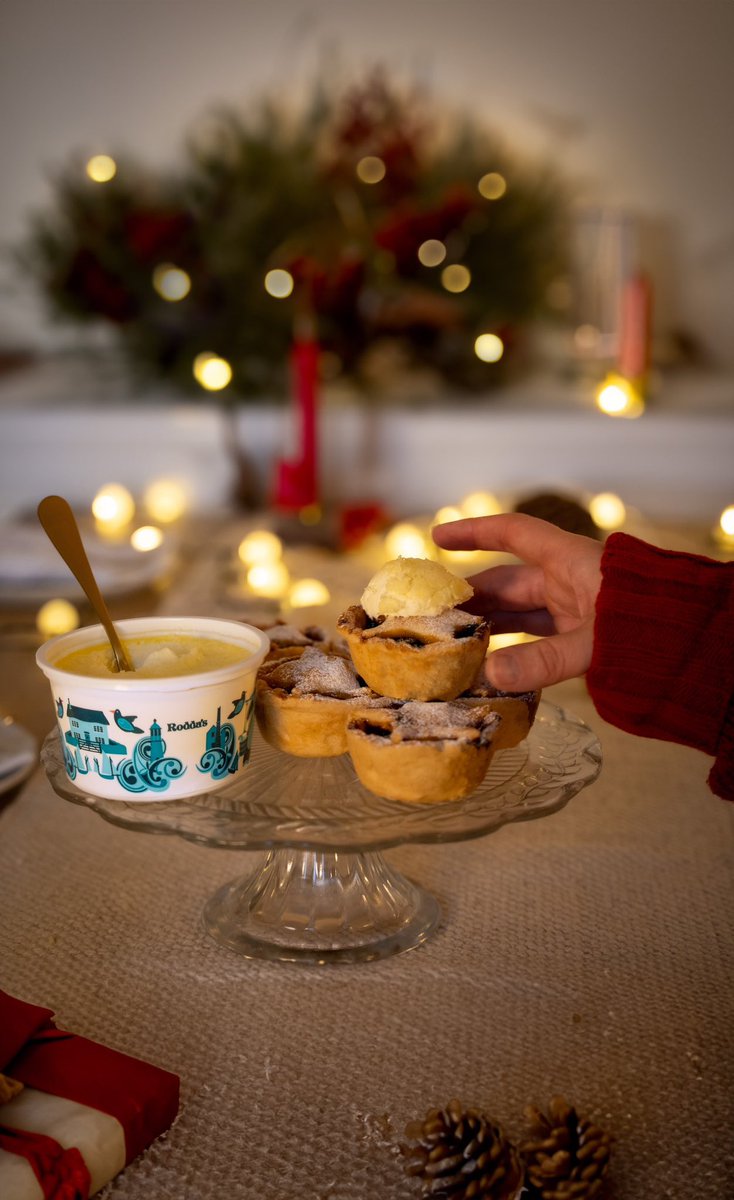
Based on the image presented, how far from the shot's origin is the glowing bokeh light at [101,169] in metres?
2.20

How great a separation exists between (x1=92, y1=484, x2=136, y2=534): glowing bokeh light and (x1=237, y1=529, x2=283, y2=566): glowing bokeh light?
26 centimetres

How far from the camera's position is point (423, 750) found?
69cm

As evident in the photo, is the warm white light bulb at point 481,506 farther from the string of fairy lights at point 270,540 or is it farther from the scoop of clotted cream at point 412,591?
the scoop of clotted cream at point 412,591

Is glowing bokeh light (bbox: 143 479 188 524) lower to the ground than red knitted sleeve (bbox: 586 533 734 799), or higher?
lower

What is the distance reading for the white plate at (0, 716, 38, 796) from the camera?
1.01 meters

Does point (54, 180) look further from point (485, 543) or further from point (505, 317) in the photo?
point (485, 543)

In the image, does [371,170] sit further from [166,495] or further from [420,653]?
[420,653]

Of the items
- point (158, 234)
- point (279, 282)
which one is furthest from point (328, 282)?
point (158, 234)

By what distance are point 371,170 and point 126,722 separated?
1.85m

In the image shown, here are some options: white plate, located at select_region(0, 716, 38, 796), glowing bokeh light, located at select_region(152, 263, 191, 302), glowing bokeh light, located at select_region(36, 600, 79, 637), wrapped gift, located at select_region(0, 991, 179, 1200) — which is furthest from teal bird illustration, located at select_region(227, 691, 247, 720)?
glowing bokeh light, located at select_region(152, 263, 191, 302)

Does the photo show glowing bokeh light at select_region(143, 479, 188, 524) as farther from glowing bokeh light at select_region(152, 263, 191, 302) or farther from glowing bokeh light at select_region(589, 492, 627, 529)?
glowing bokeh light at select_region(589, 492, 627, 529)

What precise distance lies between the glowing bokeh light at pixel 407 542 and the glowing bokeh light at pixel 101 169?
1.05 metres

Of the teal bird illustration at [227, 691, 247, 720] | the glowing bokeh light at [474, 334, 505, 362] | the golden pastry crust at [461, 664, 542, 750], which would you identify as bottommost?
the golden pastry crust at [461, 664, 542, 750]

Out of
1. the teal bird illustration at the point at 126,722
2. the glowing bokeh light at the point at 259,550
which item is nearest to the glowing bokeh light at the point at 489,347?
the glowing bokeh light at the point at 259,550
